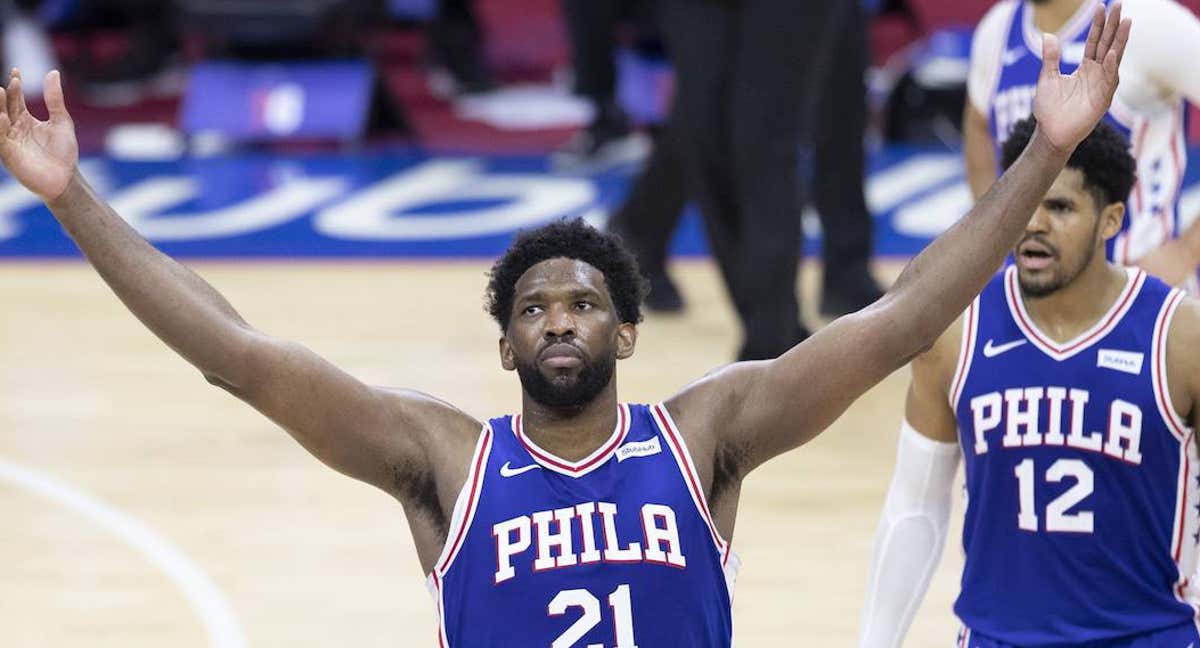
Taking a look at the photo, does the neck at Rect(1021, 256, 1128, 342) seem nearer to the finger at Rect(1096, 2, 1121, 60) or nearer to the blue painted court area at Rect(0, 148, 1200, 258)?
the finger at Rect(1096, 2, 1121, 60)

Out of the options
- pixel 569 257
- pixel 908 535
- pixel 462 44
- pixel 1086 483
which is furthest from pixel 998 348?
pixel 462 44

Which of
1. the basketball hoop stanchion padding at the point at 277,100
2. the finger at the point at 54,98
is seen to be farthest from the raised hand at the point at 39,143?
the basketball hoop stanchion padding at the point at 277,100

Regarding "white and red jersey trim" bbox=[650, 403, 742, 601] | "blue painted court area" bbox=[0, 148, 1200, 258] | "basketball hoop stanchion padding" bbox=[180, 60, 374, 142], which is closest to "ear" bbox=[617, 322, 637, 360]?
"white and red jersey trim" bbox=[650, 403, 742, 601]

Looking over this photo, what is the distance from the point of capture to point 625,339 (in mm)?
3062

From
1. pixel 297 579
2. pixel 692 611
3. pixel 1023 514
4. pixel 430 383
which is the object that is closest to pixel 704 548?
pixel 692 611

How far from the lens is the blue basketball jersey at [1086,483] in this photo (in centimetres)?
333

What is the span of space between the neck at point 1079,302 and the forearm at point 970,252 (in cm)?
54

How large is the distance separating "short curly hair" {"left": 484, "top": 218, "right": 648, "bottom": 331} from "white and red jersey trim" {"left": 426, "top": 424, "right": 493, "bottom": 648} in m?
0.22

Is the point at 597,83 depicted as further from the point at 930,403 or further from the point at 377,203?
the point at 930,403

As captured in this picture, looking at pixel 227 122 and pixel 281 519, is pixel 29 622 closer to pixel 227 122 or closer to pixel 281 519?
pixel 281 519

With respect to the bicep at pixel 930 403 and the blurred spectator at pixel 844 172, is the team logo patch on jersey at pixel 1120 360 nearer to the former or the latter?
the bicep at pixel 930 403

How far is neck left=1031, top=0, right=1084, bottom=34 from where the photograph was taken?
4343mm

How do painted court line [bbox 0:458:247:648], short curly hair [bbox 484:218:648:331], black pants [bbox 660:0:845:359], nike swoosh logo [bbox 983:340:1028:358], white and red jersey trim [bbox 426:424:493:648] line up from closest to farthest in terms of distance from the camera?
white and red jersey trim [bbox 426:424:493:648]
short curly hair [bbox 484:218:648:331]
nike swoosh logo [bbox 983:340:1028:358]
painted court line [bbox 0:458:247:648]
black pants [bbox 660:0:845:359]

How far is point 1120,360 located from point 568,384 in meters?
1.02
